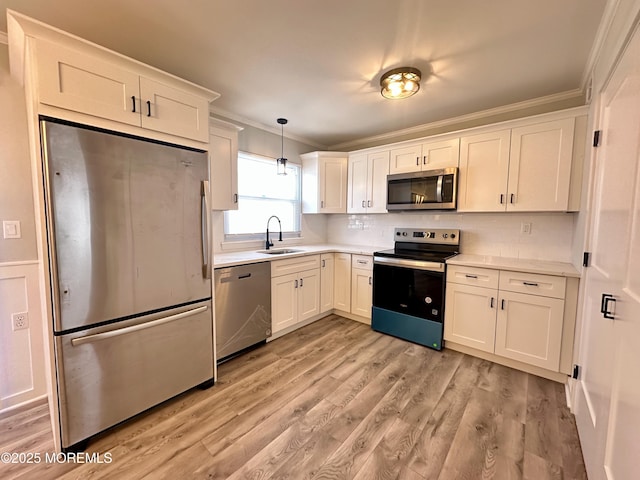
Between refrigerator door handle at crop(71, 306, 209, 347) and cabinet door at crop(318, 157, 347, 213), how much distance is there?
89.0 inches

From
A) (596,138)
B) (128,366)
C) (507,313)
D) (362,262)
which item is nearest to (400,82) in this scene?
(596,138)

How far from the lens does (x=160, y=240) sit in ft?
5.91

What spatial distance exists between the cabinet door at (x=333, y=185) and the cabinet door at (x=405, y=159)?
0.73 metres

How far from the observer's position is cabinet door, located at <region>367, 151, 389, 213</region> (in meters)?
3.43

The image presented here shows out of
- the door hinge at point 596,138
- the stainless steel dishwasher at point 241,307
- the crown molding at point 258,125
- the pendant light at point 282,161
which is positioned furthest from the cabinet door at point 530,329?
the crown molding at point 258,125

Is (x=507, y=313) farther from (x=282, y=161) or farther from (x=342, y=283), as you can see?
(x=282, y=161)

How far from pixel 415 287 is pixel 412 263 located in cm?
26

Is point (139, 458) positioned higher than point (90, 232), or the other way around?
point (90, 232)

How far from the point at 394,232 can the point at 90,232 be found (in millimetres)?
3129

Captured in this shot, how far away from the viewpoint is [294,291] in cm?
312

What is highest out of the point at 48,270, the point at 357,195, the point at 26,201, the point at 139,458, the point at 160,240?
the point at 357,195

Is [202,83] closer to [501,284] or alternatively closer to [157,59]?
[157,59]

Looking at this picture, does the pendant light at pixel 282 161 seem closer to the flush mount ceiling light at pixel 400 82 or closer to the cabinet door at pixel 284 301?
the cabinet door at pixel 284 301

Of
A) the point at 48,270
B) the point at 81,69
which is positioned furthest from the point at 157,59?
the point at 48,270
